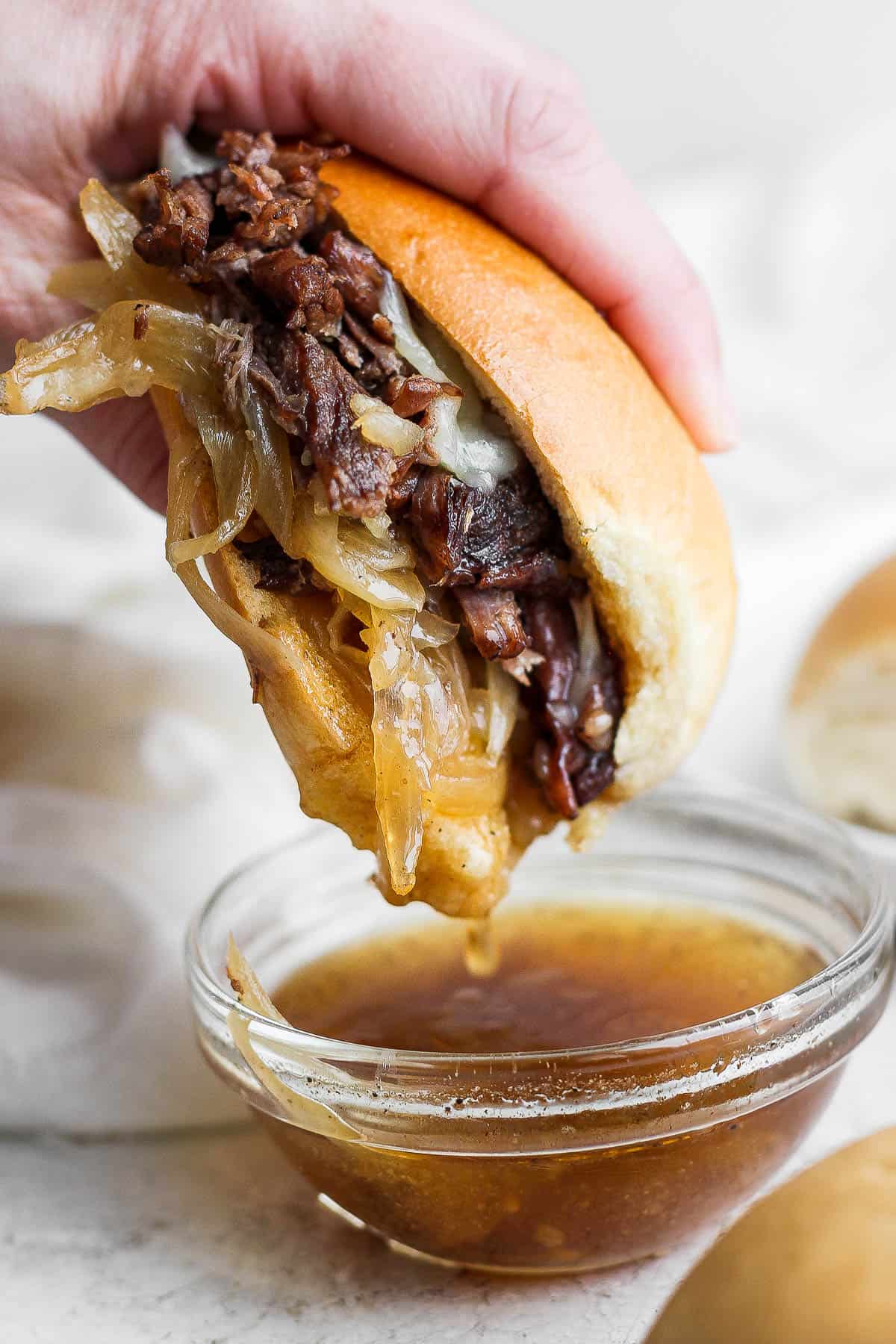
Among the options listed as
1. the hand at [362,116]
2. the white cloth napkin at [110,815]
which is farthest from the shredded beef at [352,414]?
the white cloth napkin at [110,815]

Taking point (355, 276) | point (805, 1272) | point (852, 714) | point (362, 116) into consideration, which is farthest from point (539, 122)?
point (852, 714)

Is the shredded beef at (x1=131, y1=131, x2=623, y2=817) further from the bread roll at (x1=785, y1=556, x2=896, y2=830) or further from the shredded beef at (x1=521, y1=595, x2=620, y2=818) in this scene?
the bread roll at (x1=785, y1=556, x2=896, y2=830)

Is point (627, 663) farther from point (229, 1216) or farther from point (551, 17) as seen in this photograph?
point (551, 17)

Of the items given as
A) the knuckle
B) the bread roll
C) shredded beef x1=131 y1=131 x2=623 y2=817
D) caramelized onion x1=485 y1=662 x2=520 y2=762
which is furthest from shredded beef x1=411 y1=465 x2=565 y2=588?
the bread roll

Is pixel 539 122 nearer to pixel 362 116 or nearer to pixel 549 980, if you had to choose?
pixel 362 116

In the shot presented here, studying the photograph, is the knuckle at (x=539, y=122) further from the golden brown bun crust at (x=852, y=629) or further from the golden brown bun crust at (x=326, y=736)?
the golden brown bun crust at (x=852, y=629)

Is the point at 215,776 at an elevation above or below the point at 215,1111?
above

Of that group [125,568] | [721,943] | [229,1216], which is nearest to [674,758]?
[721,943]
